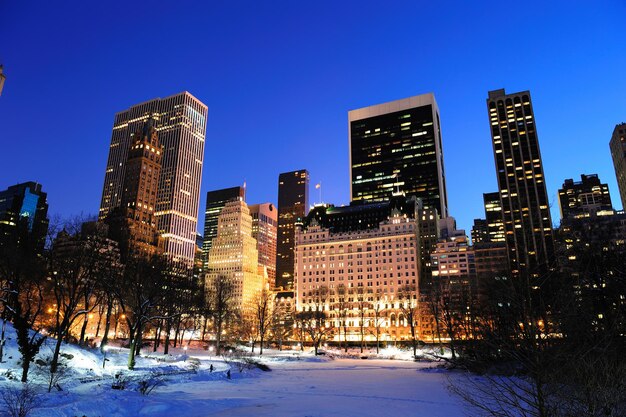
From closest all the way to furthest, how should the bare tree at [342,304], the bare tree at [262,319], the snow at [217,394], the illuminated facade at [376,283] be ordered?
the snow at [217,394], the bare tree at [262,319], the bare tree at [342,304], the illuminated facade at [376,283]

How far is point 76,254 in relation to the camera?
1713 inches

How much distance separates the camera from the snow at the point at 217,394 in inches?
909

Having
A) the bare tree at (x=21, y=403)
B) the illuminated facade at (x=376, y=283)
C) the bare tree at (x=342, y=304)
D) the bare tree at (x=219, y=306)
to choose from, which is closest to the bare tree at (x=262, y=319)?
the bare tree at (x=219, y=306)

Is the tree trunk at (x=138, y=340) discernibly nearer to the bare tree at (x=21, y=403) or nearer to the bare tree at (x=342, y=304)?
the bare tree at (x=21, y=403)

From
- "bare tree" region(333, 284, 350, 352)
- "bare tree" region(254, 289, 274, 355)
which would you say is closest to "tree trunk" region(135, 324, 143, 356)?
"bare tree" region(254, 289, 274, 355)

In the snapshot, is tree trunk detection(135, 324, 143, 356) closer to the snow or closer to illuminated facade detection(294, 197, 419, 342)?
the snow

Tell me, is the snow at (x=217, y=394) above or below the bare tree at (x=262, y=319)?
below

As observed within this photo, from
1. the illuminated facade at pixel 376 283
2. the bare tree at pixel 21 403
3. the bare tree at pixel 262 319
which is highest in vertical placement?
the illuminated facade at pixel 376 283

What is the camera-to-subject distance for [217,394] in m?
30.3

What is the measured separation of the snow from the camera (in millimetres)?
23094

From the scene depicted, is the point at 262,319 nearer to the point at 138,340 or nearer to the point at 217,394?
the point at 138,340

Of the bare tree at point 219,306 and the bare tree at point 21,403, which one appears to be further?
the bare tree at point 219,306

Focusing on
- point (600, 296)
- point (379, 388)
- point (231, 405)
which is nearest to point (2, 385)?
point (231, 405)

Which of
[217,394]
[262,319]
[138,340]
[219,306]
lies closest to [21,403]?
[217,394]
